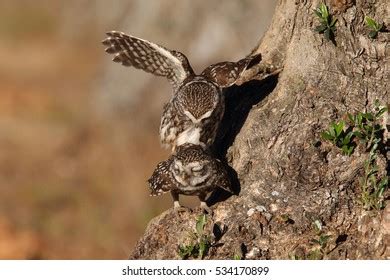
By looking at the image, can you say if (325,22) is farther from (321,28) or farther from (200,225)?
(200,225)

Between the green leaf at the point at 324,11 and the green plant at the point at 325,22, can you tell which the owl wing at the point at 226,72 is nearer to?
the green plant at the point at 325,22

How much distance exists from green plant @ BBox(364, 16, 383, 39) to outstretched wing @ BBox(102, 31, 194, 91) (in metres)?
1.92

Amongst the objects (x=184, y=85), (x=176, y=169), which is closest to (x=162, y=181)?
(x=176, y=169)

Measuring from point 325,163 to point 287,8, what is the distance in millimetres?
1838

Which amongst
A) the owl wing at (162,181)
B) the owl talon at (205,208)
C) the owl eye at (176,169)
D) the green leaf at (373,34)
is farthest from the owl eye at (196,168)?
the green leaf at (373,34)

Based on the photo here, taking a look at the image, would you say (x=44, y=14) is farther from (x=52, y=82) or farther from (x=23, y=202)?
(x=23, y=202)

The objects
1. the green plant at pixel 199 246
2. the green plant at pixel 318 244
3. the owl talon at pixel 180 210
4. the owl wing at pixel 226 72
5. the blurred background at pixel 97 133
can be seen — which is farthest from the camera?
the blurred background at pixel 97 133

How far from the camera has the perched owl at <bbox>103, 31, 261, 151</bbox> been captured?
11.2 meters

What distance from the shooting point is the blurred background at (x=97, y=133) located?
66.0 ft

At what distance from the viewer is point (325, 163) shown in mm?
10891

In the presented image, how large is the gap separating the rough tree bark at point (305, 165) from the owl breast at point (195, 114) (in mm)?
335

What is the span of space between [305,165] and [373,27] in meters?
1.48

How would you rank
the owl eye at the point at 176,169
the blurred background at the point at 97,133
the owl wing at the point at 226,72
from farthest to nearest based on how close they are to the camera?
the blurred background at the point at 97,133 → the owl wing at the point at 226,72 → the owl eye at the point at 176,169

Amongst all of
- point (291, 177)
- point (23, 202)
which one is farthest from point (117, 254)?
point (291, 177)
